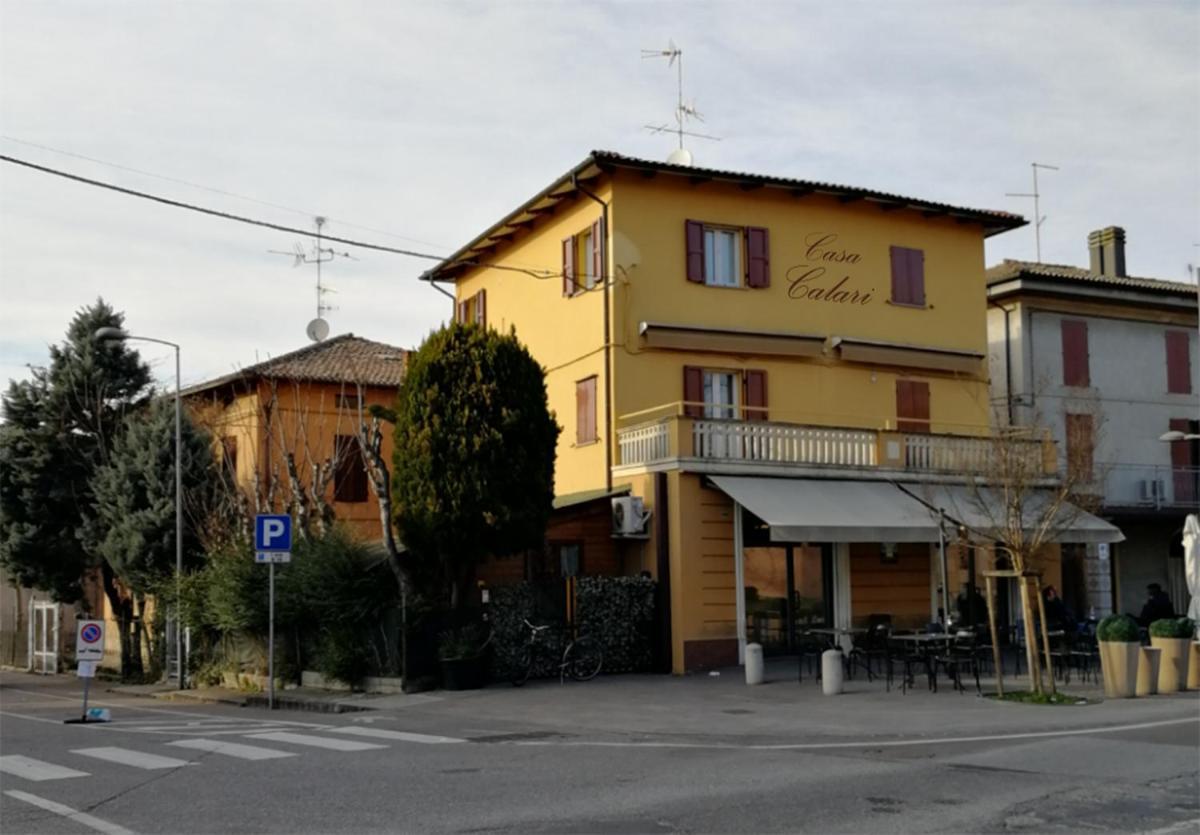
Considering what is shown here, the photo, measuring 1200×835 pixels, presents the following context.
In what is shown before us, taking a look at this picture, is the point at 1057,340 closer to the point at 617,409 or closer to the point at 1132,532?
the point at 1132,532

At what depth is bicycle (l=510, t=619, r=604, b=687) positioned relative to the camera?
20.8 metres

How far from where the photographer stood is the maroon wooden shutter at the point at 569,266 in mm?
27531

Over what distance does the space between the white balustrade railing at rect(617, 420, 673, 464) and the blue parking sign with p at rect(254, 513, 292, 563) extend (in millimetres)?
7234

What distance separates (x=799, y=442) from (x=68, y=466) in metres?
19.1

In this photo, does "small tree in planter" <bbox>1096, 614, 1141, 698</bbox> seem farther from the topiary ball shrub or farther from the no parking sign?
the no parking sign

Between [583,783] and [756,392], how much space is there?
17.2 m

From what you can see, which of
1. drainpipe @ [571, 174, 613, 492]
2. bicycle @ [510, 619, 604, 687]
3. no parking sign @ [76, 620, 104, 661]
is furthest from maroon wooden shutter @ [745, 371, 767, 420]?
no parking sign @ [76, 620, 104, 661]

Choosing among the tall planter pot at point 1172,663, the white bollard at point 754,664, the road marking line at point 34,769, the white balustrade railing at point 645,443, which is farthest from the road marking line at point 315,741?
the tall planter pot at point 1172,663

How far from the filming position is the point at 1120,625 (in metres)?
17.3

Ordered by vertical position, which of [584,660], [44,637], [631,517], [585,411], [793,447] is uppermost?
[585,411]

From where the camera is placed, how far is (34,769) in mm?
12453

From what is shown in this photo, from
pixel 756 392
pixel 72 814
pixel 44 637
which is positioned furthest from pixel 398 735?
pixel 44 637

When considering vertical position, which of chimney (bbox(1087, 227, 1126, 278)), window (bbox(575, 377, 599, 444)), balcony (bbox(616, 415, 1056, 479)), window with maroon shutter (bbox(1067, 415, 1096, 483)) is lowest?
window with maroon shutter (bbox(1067, 415, 1096, 483))

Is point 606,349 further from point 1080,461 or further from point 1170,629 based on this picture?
point 1170,629
